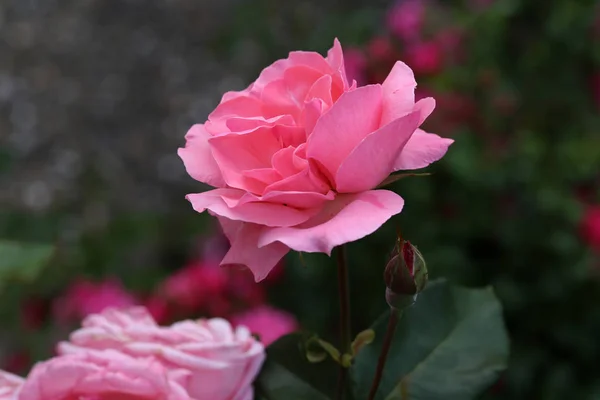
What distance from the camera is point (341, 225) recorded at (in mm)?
289

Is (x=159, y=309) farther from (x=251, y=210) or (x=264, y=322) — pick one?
(x=251, y=210)

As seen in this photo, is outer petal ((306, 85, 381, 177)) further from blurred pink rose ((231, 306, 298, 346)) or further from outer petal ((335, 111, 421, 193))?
blurred pink rose ((231, 306, 298, 346))

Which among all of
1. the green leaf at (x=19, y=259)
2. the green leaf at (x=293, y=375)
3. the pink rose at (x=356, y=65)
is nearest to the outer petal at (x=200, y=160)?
the green leaf at (x=293, y=375)

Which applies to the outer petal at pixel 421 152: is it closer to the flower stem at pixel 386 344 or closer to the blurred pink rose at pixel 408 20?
the flower stem at pixel 386 344

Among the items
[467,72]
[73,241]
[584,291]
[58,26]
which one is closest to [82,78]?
[58,26]

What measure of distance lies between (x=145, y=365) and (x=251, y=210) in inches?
4.3

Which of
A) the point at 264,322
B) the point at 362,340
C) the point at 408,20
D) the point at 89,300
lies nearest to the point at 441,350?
the point at 362,340

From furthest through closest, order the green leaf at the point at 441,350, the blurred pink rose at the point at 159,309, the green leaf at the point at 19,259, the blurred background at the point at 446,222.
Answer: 1. the blurred background at the point at 446,222
2. the blurred pink rose at the point at 159,309
3. the green leaf at the point at 19,259
4. the green leaf at the point at 441,350

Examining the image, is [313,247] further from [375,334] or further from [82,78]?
[82,78]

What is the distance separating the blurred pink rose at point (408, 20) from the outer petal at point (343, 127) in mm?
1083

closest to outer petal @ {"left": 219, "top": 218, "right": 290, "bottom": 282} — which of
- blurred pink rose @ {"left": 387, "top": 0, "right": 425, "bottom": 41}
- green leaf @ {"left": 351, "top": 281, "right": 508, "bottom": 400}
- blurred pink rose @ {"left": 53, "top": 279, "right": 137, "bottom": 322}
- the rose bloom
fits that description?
the rose bloom

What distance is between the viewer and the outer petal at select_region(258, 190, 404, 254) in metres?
0.28

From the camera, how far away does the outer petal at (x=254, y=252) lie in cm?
31

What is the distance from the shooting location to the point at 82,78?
6.17 feet
